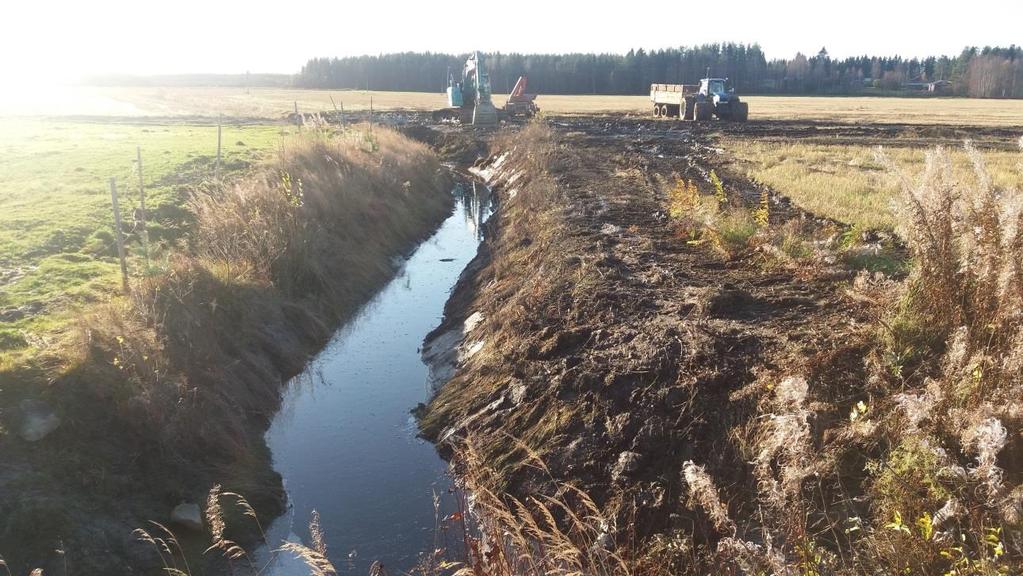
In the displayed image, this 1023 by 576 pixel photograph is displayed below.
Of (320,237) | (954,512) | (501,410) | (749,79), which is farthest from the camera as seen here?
(749,79)

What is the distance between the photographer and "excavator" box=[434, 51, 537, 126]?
44.6 m

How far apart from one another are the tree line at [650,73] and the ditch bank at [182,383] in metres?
97.7

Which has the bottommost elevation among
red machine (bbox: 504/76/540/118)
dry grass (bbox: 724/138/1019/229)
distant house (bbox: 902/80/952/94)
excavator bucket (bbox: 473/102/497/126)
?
→ dry grass (bbox: 724/138/1019/229)

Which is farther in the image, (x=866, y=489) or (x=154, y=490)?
(x=154, y=490)

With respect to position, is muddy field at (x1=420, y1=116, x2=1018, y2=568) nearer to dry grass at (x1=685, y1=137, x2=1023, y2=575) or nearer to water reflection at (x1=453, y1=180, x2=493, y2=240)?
dry grass at (x1=685, y1=137, x2=1023, y2=575)

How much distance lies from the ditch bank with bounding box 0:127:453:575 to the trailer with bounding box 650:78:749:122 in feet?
111

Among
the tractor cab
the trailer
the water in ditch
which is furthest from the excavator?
the water in ditch

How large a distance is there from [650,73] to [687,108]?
72855mm

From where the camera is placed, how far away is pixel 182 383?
28.8ft

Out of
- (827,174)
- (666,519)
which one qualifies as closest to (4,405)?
(666,519)

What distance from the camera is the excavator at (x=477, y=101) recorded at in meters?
44.6

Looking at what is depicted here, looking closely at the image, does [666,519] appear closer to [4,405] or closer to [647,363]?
[647,363]

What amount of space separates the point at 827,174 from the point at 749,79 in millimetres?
111190

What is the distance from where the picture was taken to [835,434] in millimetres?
6094
